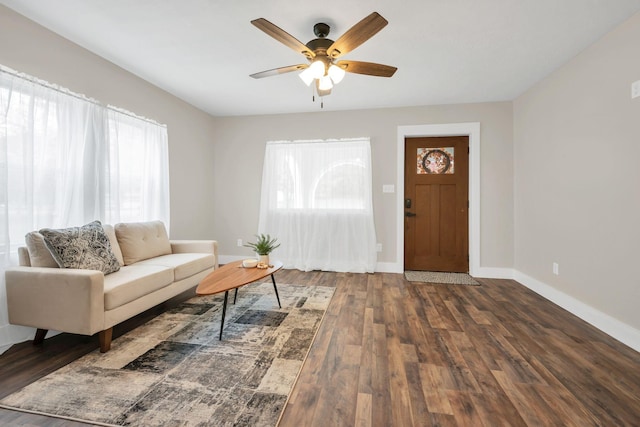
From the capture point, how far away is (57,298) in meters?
1.97

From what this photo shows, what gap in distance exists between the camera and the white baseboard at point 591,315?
2164mm

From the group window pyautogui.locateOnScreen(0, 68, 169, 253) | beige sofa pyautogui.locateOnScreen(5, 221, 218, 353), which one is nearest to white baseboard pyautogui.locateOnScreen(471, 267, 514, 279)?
beige sofa pyautogui.locateOnScreen(5, 221, 218, 353)

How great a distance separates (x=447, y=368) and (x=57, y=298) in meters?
2.71

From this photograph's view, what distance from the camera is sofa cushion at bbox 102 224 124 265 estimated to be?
9.06 feet

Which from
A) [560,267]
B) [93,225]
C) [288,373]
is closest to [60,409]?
[288,373]

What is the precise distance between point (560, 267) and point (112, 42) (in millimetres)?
5004

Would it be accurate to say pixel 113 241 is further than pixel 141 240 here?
No

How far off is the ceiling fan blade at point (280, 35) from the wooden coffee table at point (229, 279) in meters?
1.83

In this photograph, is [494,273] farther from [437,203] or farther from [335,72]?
[335,72]

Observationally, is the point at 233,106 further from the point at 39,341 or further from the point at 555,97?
the point at 555,97

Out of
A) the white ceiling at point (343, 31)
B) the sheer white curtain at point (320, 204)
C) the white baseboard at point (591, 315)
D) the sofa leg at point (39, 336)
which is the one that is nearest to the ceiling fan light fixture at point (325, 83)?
the white ceiling at point (343, 31)

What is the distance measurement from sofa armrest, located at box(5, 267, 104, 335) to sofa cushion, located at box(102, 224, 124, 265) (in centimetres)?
72

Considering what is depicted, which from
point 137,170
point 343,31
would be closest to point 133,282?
point 137,170

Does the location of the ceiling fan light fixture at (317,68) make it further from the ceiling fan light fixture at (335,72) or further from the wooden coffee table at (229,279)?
the wooden coffee table at (229,279)
